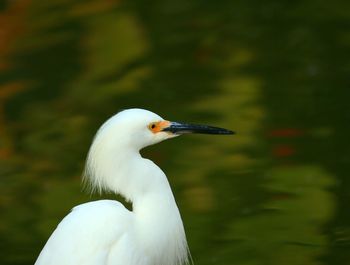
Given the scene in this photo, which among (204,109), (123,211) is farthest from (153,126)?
(204,109)

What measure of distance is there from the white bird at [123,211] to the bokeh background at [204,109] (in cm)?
98

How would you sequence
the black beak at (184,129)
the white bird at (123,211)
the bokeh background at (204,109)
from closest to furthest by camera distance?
the white bird at (123,211), the black beak at (184,129), the bokeh background at (204,109)

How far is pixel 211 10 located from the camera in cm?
714

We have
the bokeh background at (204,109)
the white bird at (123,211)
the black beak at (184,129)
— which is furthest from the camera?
the bokeh background at (204,109)

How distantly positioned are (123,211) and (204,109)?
7.87 ft

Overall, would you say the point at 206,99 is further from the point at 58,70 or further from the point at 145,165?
the point at 145,165

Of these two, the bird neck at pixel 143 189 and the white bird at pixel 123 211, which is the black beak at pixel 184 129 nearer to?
the white bird at pixel 123 211

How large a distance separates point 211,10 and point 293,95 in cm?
148

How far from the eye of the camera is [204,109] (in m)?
5.84

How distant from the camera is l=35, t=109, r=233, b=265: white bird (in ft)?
11.2

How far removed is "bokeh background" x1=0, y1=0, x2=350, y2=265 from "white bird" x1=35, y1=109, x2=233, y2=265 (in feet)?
3.22

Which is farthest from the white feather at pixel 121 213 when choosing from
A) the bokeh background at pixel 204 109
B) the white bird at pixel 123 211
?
the bokeh background at pixel 204 109

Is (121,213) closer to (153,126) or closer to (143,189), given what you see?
(143,189)

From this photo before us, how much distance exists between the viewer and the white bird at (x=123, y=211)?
3.41 meters
